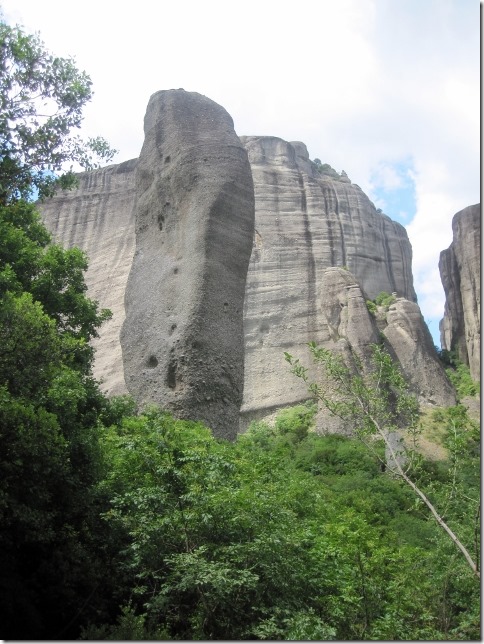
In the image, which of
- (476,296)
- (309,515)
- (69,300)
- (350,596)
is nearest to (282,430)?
(476,296)

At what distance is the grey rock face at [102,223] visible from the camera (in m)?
34.3

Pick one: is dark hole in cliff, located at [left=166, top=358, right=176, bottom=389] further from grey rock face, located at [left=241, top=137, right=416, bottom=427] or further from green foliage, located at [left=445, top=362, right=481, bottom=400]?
grey rock face, located at [left=241, top=137, right=416, bottom=427]

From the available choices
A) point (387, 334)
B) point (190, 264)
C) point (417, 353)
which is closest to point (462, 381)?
point (417, 353)

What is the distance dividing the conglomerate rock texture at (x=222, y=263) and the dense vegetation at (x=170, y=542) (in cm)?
295

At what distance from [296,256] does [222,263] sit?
21.4 metres

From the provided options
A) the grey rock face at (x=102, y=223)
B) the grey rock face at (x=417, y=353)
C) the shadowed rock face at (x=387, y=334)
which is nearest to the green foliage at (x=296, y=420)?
the shadowed rock face at (x=387, y=334)

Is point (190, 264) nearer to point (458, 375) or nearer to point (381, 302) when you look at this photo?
point (458, 375)

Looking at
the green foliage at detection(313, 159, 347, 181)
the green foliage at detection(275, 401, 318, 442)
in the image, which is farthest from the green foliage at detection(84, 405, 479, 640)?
the green foliage at detection(313, 159, 347, 181)

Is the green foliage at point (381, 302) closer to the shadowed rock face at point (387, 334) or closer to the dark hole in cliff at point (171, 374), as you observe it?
the shadowed rock face at point (387, 334)

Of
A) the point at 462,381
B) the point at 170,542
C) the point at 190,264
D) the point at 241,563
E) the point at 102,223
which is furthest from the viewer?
the point at 102,223

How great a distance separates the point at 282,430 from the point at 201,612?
19.4 m

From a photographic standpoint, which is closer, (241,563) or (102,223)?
(241,563)

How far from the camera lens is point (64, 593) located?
7328 millimetres

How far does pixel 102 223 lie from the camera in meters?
36.3
